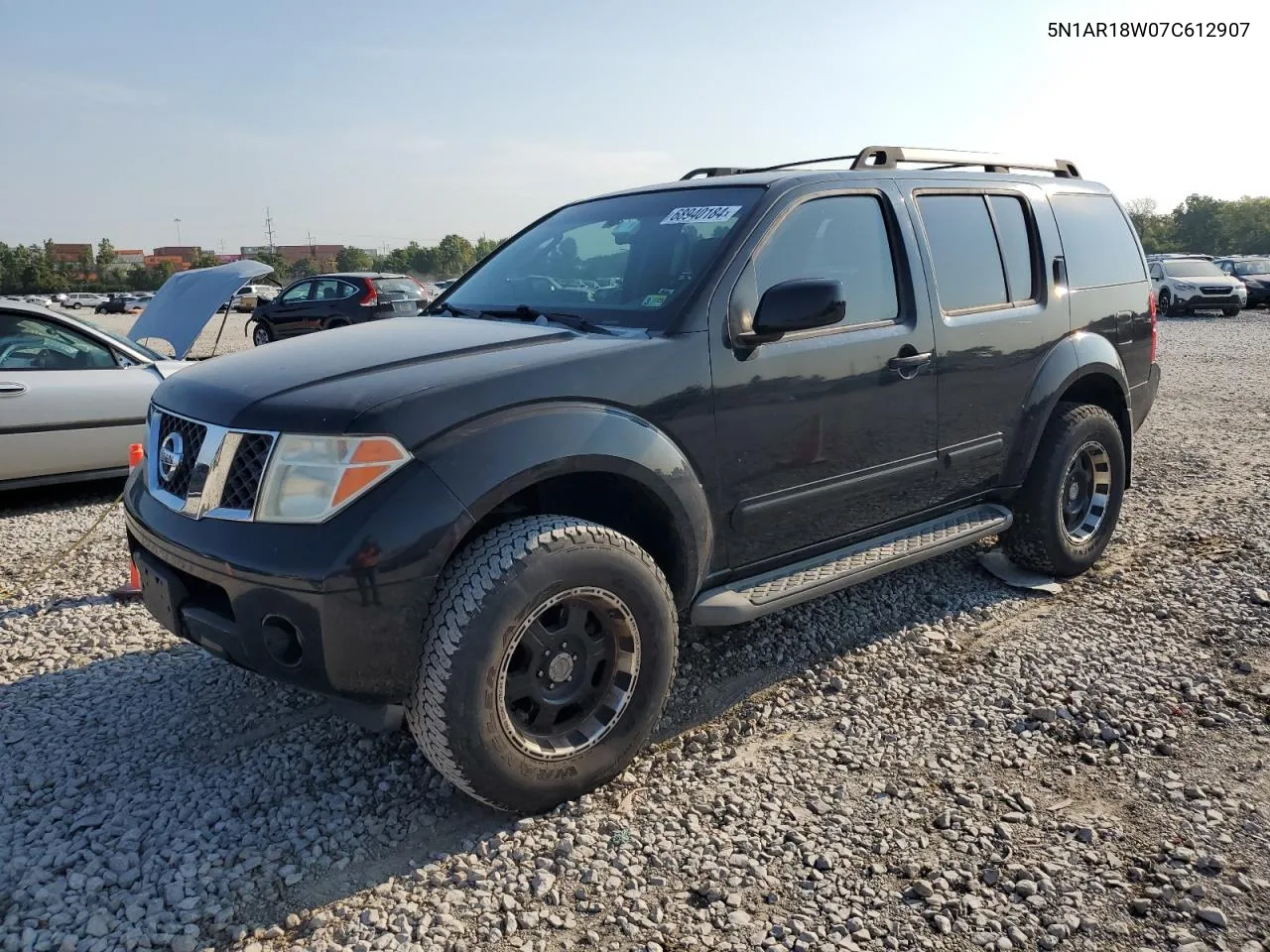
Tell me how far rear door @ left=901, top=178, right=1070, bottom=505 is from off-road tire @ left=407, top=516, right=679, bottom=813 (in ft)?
6.08

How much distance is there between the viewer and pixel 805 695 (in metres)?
3.64

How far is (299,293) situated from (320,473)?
16.5 metres

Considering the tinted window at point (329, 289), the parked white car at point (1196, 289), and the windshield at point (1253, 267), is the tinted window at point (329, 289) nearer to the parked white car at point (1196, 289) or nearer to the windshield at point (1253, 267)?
the parked white car at point (1196, 289)

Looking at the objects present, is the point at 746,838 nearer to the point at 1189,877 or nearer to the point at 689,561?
the point at 689,561

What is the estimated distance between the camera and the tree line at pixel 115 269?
79062 millimetres

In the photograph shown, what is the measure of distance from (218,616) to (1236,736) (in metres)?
3.38

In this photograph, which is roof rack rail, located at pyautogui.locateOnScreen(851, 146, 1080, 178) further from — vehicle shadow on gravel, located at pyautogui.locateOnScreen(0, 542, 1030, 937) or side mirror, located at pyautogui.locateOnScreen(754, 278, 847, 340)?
vehicle shadow on gravel, located at pyautogui.locateOnScreen(0, 542, 1030, 937)

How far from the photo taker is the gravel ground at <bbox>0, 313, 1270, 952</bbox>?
2398mm

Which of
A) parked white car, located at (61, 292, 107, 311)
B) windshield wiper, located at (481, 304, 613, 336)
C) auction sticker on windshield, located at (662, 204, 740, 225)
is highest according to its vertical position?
parked white car, located at (61, 292, 107, 311)

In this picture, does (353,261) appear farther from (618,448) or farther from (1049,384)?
(618,448)

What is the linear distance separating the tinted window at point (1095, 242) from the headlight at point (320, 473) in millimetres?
3661

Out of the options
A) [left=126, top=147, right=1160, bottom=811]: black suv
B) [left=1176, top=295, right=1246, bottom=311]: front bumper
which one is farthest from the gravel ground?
[left=1176, top=295, right=1246, bottom=311]: front bumper

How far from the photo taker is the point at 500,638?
103 inches

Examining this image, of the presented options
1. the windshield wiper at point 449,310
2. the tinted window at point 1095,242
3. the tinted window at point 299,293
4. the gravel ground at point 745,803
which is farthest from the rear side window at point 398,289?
the tinted window at point 1095,242
